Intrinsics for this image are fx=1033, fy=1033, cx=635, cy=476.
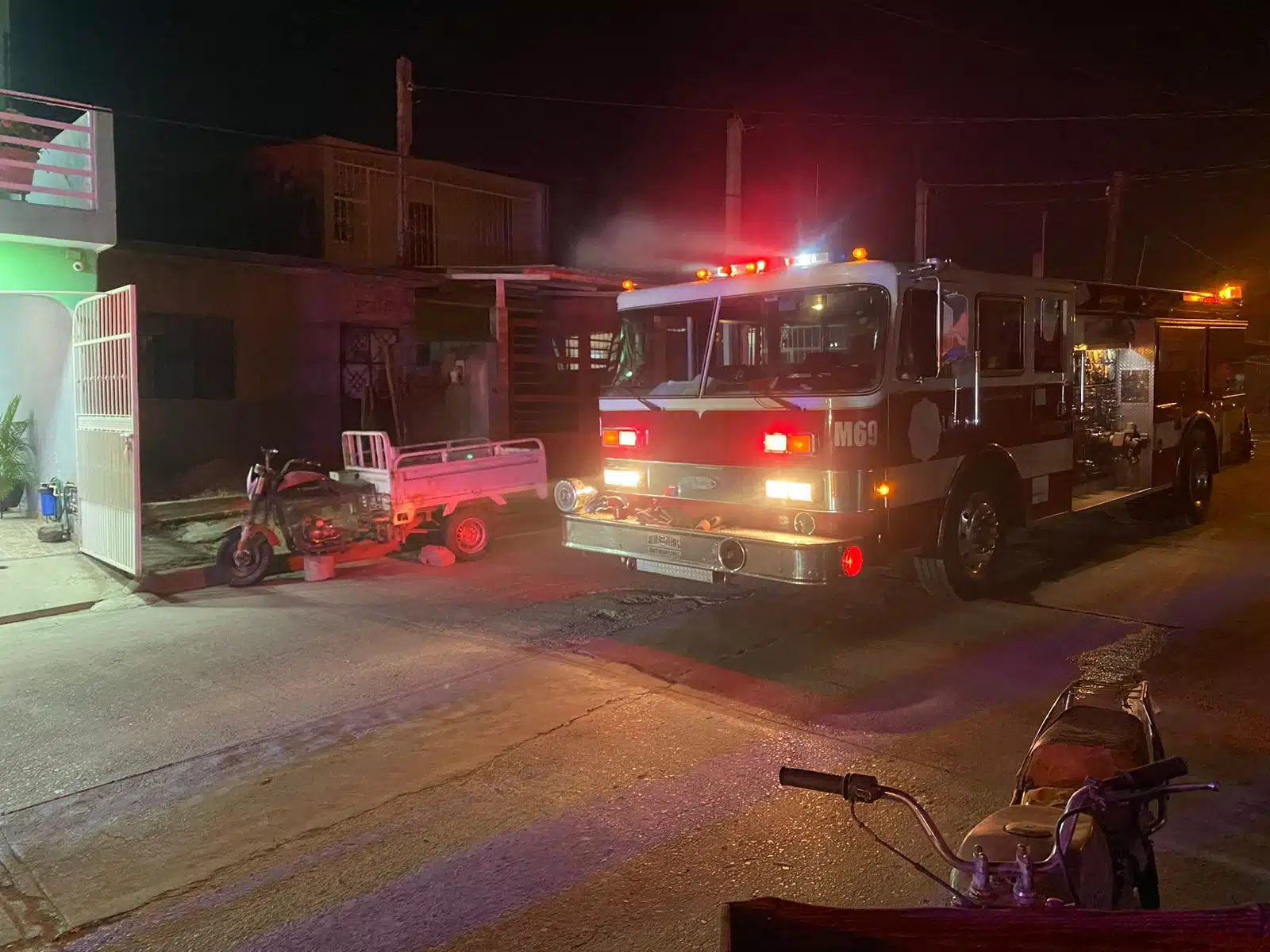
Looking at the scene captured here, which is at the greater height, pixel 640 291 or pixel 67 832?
pixel 640 291

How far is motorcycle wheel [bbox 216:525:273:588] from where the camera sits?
964 cm

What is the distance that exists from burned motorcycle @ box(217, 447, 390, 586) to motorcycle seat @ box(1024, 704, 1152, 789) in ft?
25.2

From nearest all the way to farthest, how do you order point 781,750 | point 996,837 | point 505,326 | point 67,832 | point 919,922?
point 919,922 < point 996,837 < point 67,832 < point 781,750 < point 505,326

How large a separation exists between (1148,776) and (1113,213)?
27.1 meters

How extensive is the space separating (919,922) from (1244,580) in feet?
28.6

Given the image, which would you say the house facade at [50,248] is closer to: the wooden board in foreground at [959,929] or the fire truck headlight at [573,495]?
the fire truck headlight at [573,495]

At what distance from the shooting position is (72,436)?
12.2 meters

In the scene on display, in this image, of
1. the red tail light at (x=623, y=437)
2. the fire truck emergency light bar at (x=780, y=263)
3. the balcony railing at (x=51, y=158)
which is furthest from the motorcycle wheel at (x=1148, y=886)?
the balcony railing at (x=51, y=158)

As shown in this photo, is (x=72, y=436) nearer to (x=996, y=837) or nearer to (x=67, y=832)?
(x=67, y=832)

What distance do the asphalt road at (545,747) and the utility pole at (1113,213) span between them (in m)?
19.6

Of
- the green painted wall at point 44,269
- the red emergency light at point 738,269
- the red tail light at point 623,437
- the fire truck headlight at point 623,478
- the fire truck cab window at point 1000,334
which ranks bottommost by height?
the fire truck headlight at point 623,478

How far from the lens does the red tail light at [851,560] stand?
22.1 feet

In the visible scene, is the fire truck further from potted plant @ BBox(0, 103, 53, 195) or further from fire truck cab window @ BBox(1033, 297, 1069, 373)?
potted plant @ BBox(0, 103, 53, 195)

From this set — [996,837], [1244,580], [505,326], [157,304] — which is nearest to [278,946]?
[996,837]
